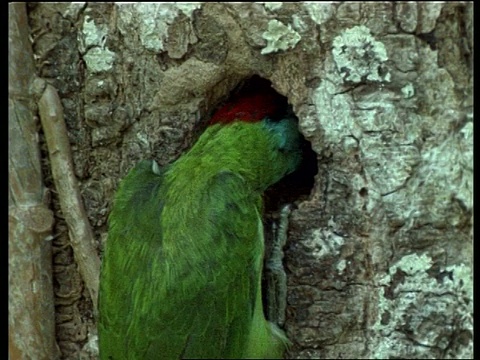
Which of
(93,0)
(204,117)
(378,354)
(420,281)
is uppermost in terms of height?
(93,0)

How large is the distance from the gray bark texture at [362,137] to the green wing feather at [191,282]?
19cm

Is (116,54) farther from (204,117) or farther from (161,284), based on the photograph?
(161,284)

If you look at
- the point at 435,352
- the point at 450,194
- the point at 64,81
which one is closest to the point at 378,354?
the point at 435,352

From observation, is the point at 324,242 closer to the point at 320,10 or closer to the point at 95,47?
the point at 320,10

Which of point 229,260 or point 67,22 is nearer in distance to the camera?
point 229,260

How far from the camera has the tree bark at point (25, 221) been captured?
251 cm

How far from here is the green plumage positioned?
2150 millimetres

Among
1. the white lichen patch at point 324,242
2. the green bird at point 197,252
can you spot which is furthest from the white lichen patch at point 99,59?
the white lichen patch at point 324,242

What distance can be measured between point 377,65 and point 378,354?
75 cm

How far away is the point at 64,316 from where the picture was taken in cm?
262

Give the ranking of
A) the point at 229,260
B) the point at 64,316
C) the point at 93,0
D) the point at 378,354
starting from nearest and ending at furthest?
the point at 229,260 < the point at 378,354 < the point at 93,0 < the point at 64,316

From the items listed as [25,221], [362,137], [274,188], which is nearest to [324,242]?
[362,137]

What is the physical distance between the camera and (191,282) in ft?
7.04

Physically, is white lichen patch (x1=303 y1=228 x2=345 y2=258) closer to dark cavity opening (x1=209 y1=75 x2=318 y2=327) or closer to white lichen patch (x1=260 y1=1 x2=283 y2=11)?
dark cavity opening (x1=209 y1=75 x2=318 y2=327)
